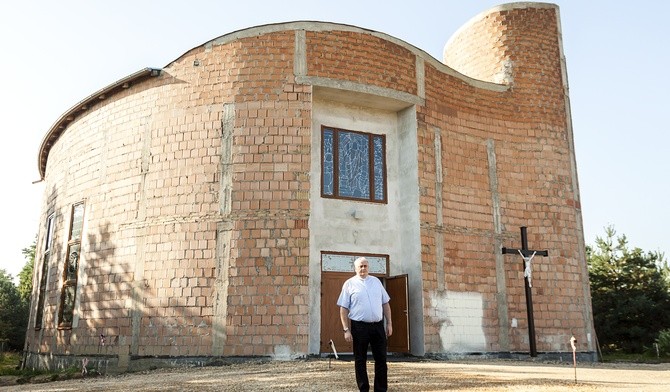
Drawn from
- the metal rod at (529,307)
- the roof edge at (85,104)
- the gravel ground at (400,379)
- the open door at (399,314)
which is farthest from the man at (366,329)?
the roof edge at (85,104)

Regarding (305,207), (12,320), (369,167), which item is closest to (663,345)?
(369,167)

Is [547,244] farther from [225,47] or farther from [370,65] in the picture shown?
[225,47]

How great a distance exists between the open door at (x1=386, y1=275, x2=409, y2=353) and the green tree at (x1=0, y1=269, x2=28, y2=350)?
66.8ft

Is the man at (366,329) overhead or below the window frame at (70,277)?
below

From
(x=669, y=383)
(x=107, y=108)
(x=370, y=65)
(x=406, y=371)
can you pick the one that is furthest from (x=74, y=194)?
(x=669, y=383)

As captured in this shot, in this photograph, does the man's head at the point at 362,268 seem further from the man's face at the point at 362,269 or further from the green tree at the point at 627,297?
the green tree at the point at 627,297

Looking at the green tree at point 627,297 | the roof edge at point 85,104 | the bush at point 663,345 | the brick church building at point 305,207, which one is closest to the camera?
the brick church building at point 305,207

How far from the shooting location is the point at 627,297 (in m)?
21.7

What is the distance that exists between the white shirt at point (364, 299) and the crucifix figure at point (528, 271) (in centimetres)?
796

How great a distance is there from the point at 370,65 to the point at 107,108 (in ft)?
21.9

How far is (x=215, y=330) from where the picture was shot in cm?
1113

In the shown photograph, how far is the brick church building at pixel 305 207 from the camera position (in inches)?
454

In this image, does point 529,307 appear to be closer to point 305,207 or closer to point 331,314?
point 331,314

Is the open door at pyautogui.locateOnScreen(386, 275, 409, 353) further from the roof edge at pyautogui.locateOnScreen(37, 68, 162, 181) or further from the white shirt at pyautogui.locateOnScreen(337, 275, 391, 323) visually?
the roof edge at pyautogui.locateOnScreen(37, 68, 162, 181)
